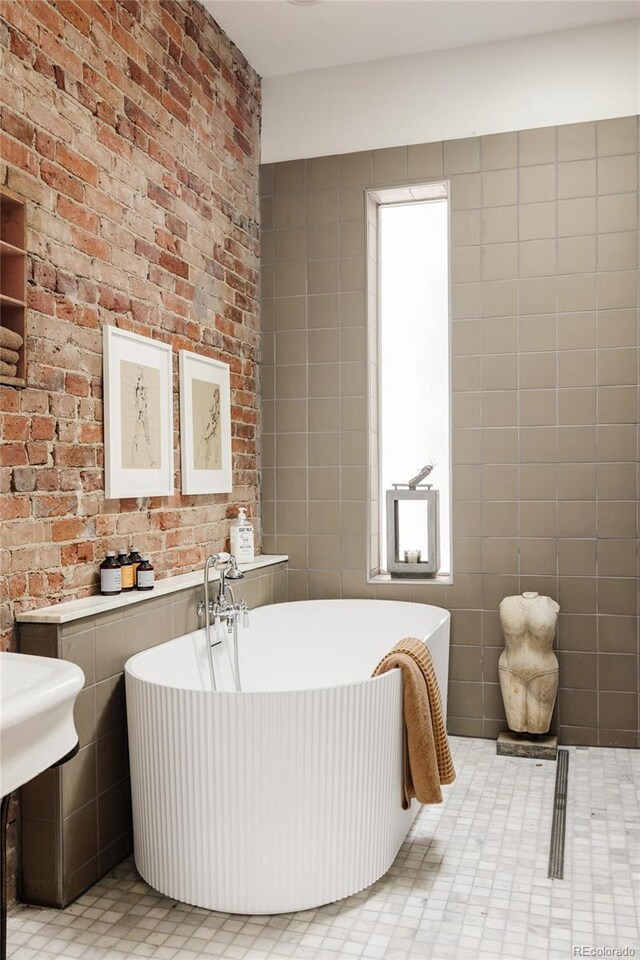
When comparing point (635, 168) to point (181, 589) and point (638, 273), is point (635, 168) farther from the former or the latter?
point (181, 589)

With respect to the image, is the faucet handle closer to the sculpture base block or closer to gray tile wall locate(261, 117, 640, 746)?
gray tile wall locate(261, 117, 640, 746)

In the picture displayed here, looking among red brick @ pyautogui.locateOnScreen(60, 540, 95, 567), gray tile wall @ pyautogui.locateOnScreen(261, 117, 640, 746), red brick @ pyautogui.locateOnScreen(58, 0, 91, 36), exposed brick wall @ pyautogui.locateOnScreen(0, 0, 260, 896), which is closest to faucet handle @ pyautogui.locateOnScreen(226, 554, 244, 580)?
exposed brick wall @ pyautogui.locateOnScreen(0, 0, 260, 896)

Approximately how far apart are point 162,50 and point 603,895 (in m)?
3.26

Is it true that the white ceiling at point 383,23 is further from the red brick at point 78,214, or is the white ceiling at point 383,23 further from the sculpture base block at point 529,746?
the sculpture base block at point 529,746

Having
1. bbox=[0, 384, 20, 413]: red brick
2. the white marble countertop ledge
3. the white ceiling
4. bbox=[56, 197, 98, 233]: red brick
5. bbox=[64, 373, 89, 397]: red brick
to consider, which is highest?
the white ceiling

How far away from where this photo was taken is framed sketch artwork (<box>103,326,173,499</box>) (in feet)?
8.89

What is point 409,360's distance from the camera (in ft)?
13.5

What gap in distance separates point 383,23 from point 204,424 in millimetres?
1945

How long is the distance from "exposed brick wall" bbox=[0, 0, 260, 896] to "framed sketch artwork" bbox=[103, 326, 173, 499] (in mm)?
49

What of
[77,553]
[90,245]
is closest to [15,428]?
[77,553]

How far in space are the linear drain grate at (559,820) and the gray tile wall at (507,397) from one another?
1.01ft

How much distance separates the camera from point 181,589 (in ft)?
9.42

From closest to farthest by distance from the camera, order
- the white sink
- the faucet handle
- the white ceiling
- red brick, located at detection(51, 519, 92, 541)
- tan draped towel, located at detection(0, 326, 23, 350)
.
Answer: the white sink
tan draped towel, located at detection(0, 326, 23, 350)
red brick, located at detection(51, 519, 92, 541)
the faucet handle
the white ceiling

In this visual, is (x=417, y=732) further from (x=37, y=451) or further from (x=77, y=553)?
(x=37, y=451)
